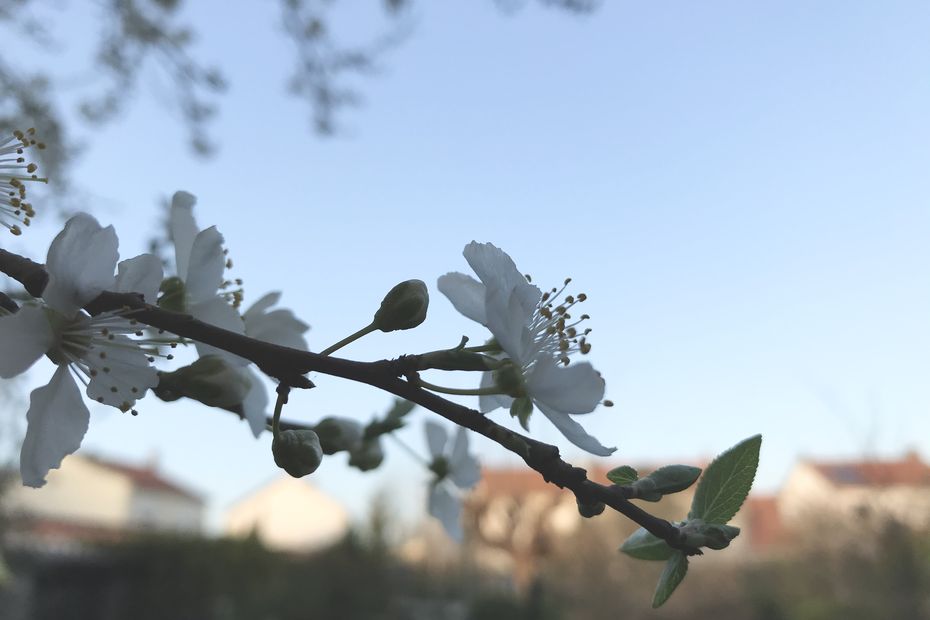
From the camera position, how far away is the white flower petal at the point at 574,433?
0.43 meters

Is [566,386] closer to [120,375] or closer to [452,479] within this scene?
[120,375]

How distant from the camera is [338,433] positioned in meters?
0.59

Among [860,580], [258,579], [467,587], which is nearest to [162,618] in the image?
[258,579]

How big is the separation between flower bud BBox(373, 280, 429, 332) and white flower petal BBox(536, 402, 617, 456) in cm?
9

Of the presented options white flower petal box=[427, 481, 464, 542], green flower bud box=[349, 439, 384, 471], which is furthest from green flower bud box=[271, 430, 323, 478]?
white flower petal box=[427, 481, 464, 542]

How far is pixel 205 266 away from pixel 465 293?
190 mm

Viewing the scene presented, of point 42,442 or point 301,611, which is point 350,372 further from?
point 301,611

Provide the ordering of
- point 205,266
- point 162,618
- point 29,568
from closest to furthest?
point 205,266 < point 29,568 < point 162,618

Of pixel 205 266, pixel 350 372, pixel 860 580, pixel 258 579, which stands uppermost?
pixel 258 579

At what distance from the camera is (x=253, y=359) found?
15.6 inches

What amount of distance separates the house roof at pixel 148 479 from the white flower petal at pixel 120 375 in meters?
19.7

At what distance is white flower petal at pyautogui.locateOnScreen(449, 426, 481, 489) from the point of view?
79 centimetres

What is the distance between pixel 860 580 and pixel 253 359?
9015 mm

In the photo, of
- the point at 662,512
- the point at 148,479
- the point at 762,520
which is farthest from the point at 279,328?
the point at 148,479
